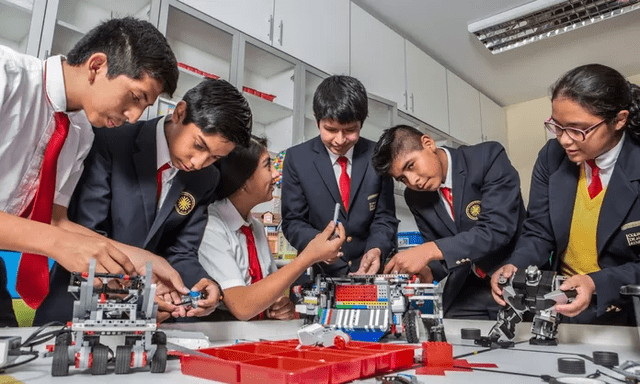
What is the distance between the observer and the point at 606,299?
1328 mm

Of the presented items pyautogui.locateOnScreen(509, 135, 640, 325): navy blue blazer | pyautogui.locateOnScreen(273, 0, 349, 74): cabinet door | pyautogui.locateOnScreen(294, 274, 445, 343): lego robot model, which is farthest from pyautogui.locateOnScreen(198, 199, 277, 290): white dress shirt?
pyautogui.locateOnScreen(273, 0, 349, 74): cabinet door

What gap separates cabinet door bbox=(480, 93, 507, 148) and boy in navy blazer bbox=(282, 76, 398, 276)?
158 inches

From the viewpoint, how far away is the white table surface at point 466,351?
747 mm

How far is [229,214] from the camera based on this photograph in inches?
77.4

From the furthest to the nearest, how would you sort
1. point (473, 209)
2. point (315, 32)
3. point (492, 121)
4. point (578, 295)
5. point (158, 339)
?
point (492, 121), point (315, 32), point (473, 209), point (578, 295), point (158, 339)

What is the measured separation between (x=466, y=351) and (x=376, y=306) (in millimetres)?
286

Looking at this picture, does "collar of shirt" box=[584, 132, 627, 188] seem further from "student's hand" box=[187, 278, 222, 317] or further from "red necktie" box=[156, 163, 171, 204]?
"red necktie" box=[156, 163, 171, 204]

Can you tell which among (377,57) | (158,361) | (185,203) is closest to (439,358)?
(158,361)

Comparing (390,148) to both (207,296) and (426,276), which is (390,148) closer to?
(426,276)

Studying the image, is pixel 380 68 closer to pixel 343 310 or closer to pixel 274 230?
pixel 274 230

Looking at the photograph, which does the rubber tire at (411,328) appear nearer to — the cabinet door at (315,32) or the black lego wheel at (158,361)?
the black lego wheel at (158,361)

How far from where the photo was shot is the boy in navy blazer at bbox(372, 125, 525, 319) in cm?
185

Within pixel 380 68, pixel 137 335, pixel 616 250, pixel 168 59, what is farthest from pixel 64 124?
pixel 380 68

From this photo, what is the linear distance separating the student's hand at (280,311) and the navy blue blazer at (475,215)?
0.65 meters
